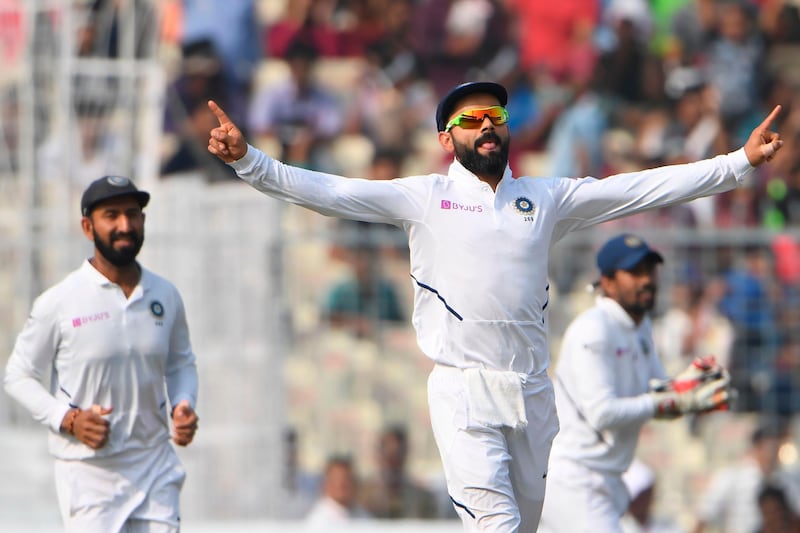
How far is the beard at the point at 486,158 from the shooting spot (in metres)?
6.75

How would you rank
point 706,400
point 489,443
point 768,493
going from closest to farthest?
point 489,443 < point 706,400 < point 768,493

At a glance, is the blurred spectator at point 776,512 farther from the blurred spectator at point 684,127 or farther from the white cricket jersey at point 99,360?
the white cricket jersey at point 99,360

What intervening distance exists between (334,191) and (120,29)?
25.8 ft

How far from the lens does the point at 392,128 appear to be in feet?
48.4

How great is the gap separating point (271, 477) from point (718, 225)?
420 cm

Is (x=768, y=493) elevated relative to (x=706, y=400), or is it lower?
lower

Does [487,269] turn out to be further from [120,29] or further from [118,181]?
[120,29]

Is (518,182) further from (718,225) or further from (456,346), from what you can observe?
(718,225)

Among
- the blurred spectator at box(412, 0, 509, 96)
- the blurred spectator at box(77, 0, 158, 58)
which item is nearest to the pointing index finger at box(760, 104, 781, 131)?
the blurred spectator at box(77, 0, 158, 58)

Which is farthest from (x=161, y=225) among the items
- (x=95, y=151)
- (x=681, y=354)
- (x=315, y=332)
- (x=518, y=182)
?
(x=518, y=182)

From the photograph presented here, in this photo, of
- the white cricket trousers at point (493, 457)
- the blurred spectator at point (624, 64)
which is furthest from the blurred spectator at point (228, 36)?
the white cricket trousers at point (493, 457)

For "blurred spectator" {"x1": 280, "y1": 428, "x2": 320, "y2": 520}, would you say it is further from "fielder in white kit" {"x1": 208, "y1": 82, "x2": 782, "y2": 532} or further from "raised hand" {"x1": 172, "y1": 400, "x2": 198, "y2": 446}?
"fielder in white kit" {"x1": 208, "y1": 82, "x2": 782, "y2": 532}

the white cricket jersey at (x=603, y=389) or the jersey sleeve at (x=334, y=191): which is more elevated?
the jersey sleeve at (x=334, y=191)

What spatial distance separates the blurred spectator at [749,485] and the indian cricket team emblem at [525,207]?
16.8 ft
